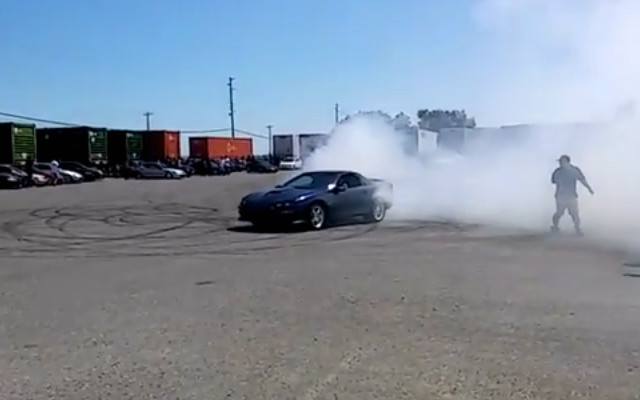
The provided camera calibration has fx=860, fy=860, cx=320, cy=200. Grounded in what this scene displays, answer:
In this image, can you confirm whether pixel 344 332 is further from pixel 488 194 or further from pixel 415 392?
pixel 488 194

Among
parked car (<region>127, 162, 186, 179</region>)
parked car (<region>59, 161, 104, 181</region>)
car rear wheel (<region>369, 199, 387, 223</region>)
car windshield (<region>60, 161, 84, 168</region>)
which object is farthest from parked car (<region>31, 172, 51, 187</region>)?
car rear wheel (<region>369, 199, 387, 223</region>)

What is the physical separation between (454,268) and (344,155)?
971 inches

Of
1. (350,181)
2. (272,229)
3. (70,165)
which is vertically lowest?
(272,229)

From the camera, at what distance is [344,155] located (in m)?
36.4

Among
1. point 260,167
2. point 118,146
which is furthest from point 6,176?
point 260,167

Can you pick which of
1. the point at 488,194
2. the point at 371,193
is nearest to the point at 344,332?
the point at 371,193

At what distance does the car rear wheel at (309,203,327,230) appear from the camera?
19453 millimetres

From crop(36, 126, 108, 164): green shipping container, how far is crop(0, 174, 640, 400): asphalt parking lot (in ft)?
164

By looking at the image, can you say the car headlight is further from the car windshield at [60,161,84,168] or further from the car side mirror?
the car windshield at [60,161,84,168]


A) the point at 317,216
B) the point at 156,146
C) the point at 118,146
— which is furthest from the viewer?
the point at 156,146

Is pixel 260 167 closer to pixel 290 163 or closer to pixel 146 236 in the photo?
pixel 290 163

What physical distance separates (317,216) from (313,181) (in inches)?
65.5

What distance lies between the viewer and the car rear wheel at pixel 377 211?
71.4 ft

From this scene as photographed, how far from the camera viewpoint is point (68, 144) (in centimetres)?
6431
